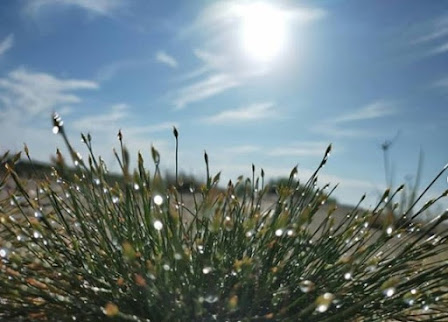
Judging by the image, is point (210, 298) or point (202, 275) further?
point (202, 275)

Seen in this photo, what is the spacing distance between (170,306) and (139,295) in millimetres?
131

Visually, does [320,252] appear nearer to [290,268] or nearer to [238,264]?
[290,268]

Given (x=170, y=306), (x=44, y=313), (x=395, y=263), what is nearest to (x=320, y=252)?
(x=395, y=263)

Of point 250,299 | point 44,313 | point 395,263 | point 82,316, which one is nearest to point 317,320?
point 250,299

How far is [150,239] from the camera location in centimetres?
192

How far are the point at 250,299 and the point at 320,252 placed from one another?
336 millimetres

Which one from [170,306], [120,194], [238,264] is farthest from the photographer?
[120,194]

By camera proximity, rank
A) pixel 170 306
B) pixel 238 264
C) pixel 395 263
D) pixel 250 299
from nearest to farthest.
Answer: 1. pixel 238 264
2. pixel 170 306
3. pixel 250 299
4. pixel 395 263

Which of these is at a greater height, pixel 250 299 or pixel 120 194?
pixel 120 194

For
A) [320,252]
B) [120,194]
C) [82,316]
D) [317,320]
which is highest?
[120,194]

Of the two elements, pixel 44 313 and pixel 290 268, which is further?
pixel 290 268

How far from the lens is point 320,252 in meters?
2.05

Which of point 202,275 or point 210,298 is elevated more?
point 202,275

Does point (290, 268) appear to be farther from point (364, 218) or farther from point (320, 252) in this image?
point (364, 218)
